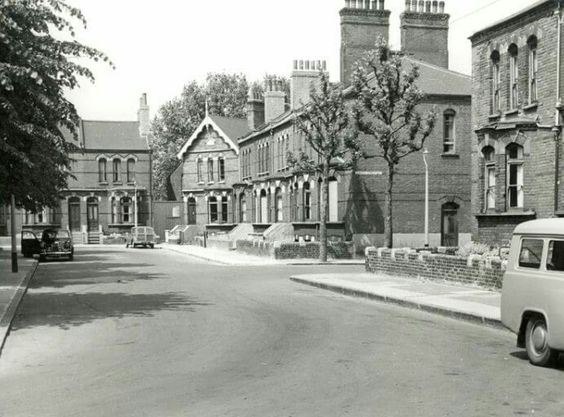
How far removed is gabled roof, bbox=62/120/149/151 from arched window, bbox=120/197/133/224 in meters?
5.20

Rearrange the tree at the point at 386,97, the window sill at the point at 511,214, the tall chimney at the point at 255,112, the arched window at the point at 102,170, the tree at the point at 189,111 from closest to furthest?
the window sill at the point at 511,214
the tree at the point at 386,97
the tall chimney at the point at 255,112
the arched window at the point at 102,170
the tree at the point at 189,111

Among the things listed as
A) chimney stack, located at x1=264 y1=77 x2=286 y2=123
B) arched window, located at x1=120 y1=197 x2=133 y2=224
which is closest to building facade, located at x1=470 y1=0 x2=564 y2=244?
chimney stack, located at x1=264 y1=77 x2=286 y2=123

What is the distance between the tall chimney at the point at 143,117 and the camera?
74312 mm

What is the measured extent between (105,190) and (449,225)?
4072cm

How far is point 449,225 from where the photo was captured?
39656 mm

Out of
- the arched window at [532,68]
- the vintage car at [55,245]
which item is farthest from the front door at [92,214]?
the arched window at [532,68]

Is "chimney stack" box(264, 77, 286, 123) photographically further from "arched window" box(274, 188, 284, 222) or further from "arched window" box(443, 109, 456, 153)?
"arched window" box(443, 109, 456, 153)

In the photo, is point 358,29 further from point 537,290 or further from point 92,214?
point 92,214

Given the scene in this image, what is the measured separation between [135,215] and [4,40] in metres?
57.8

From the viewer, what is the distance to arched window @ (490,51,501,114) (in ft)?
81.8

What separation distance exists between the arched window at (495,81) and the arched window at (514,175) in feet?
6.29

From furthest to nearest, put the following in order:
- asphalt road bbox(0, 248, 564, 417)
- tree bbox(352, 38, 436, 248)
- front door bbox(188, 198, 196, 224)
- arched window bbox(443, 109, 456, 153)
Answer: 1. front door bbox(188, 198, 196, 224)
2. arched window bbox(443, 109, 456, 153)
3. tree bbox(352, 38, 436, 248)
4. asphalt road bbox(0, 248, 564, 417)

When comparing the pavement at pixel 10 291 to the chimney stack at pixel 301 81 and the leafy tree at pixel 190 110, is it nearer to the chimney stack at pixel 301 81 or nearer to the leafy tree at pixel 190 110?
the chimney stack at pixel 301 81

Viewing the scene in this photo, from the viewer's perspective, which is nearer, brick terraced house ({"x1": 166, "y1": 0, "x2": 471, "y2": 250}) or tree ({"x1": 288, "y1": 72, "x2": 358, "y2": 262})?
tree ({"x1": 288, "y1": 72, "x2": 358, "y2": 262})
